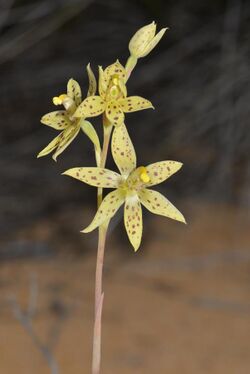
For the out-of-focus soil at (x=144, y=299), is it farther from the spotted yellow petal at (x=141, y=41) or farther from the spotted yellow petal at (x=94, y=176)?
the spotted yellow petal at (x=141, y=41)

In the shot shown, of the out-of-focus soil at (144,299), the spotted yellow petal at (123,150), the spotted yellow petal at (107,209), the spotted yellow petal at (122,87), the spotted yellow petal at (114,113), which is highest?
the spotted yellow petal at (122,87)

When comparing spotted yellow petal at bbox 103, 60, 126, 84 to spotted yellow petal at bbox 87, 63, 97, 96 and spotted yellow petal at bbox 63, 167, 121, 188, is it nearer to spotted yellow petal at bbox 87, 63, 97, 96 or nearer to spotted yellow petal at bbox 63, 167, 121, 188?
spotted yellow petal at bbox 87, 63, 97, 96

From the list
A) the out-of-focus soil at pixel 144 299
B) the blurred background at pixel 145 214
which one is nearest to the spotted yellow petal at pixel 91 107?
the blurred background at pixel 145 214

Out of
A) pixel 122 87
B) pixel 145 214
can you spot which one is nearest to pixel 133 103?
pixel 122 87

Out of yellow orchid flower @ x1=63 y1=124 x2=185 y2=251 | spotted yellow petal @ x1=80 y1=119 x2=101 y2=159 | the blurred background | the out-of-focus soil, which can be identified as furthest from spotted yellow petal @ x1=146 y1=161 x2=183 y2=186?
the out-of-focus soil

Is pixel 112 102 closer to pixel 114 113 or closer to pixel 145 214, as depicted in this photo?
pixel 114 113

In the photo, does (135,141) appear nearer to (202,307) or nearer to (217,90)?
(217,90)
